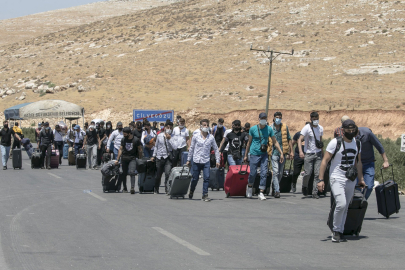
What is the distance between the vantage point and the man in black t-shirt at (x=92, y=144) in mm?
22094

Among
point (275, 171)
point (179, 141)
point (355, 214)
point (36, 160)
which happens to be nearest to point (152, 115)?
point (36, 160)

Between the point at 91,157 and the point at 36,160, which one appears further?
the point at 91,157

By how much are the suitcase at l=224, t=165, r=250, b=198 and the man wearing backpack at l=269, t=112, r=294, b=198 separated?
660 mm

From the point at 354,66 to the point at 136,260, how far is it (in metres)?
59.6

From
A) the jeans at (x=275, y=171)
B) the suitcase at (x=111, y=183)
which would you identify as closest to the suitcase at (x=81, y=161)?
the suitcase at (x=111, y=183)

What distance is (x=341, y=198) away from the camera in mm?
7910

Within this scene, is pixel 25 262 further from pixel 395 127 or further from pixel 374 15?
pixel 374 15

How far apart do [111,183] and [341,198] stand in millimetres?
7649

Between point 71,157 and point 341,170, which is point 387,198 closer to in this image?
point 341,170

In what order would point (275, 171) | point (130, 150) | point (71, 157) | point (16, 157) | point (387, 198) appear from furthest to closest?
point (71, 157)
point (16, 157)
point (130, 150)
point (275, 171)
point (387, 198)

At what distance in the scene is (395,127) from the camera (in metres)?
45.6

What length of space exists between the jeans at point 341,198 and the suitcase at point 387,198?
2.19 m

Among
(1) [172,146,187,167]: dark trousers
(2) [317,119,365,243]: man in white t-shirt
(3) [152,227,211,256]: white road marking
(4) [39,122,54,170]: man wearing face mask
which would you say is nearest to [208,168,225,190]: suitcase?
(1) [172,146,187,167]: dark trousers

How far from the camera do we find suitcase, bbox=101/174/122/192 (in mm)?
14219
